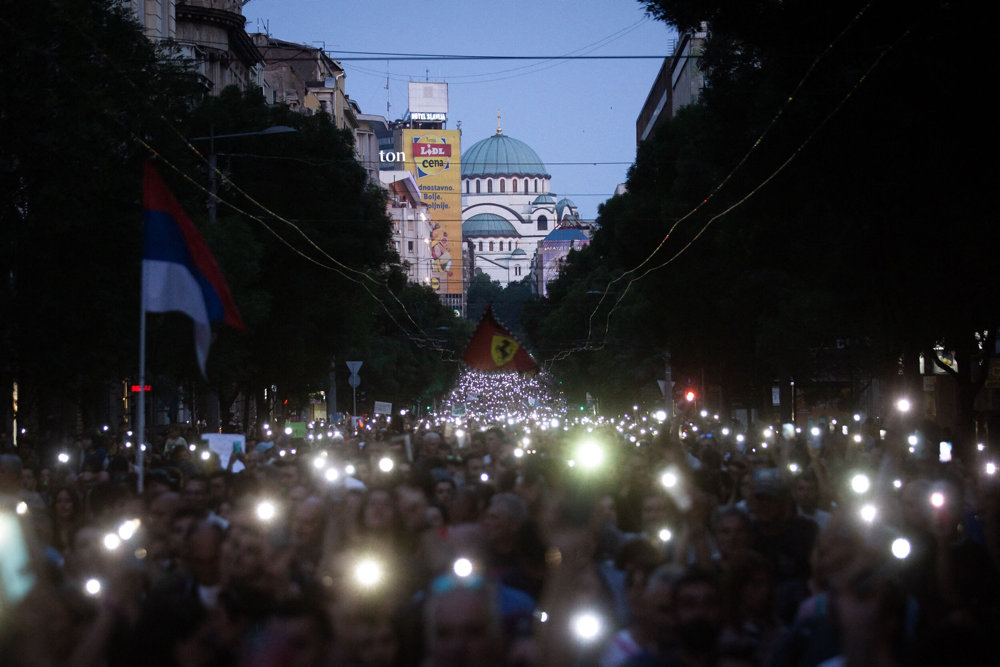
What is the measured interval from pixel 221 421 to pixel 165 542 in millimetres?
39779

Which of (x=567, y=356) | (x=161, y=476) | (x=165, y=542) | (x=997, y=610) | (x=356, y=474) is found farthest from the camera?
(x=567, y=356)

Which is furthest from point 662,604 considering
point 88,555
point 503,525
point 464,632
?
point 88,555

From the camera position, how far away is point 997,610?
8.28 m

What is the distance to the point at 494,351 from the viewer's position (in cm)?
3309

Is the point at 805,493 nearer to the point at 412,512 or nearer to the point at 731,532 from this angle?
the point at 731,532

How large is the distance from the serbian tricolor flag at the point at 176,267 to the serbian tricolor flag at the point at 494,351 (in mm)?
17895

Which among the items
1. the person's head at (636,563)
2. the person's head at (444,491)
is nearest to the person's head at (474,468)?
the person's head at (444,491)

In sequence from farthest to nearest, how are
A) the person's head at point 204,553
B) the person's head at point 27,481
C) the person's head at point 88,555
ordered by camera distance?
the person's head at point 27,481
the person's head at point 204,553
the person's head at point 88,555

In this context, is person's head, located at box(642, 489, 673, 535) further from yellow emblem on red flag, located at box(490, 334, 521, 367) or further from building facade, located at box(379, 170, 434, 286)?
building facade, located at box(379, 170, 434, 286)

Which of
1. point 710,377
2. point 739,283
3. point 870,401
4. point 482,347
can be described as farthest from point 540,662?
point 870,401

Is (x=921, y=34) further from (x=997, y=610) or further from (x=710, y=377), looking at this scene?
(x=710, y=377)

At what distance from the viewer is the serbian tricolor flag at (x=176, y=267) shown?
14.3m

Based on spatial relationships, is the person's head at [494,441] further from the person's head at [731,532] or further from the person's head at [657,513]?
the person's head at [731,532]

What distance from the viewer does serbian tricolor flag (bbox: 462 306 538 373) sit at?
33.1 meters
